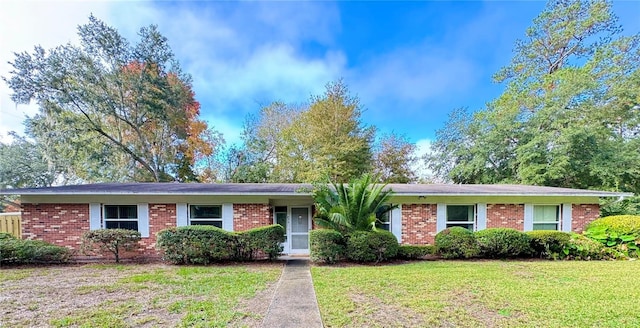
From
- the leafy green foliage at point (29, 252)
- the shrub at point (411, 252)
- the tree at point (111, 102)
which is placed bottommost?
the shrub at point (411, 252)

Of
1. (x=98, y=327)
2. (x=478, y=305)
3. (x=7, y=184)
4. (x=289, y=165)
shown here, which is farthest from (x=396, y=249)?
(x=7, y=184)

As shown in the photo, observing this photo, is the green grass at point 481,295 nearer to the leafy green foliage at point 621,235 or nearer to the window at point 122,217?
the leafy green foliage at point 621,235

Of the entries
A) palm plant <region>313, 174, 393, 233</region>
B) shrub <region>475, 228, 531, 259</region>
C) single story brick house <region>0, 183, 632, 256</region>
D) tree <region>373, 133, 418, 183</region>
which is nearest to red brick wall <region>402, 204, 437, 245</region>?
single story brick house <region>0, 183, 632, 256</region>

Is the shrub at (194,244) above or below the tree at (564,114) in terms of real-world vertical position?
below

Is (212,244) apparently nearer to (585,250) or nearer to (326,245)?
(326,245)

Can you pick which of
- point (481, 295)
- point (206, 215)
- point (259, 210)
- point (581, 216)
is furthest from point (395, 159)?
point (481, 295)

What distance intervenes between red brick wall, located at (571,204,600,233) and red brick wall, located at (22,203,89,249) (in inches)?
693

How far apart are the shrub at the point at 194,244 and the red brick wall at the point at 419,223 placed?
6.25 meters

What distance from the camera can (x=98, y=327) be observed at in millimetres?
3859

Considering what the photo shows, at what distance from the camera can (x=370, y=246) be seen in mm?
8289

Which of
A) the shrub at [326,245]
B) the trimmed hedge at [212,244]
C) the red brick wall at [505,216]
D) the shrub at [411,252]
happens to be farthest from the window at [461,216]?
the trimmed hedge at [212,244]

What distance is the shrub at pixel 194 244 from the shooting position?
8.12 meters

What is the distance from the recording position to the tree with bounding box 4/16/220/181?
15539 mm

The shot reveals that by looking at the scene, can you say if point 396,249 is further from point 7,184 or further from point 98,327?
point 7,184
